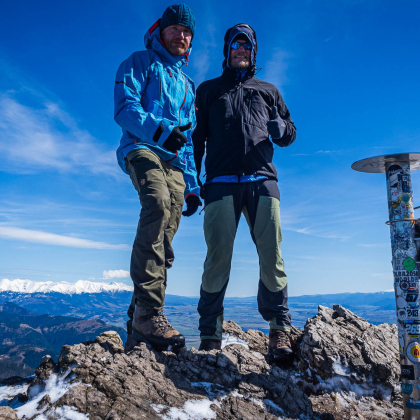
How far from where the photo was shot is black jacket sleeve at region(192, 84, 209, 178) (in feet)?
16.9

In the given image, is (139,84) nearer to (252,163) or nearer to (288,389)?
(252,163)

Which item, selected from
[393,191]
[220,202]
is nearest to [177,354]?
[220,202]

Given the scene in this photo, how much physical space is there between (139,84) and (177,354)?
130 inches

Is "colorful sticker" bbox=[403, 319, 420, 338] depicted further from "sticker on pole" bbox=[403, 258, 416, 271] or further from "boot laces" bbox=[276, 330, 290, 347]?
"boot laces" bbox=[276, 330, 290, 347]

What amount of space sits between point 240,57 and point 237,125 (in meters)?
1.20

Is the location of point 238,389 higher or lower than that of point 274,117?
lower

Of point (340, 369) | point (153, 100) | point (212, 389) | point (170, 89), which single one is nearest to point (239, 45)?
point (170, 89)

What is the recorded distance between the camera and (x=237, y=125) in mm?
4699

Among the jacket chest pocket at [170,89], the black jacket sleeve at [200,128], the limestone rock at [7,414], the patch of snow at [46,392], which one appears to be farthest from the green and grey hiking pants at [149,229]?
the limestone rock at [7,414]

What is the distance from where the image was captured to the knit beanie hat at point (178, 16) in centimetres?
419

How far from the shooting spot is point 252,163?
4613 mm

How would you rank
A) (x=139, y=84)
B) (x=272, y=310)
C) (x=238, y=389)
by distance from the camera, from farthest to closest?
1. (x=272, y=310)
2. (x=139, y=84)
3. (x=238, y=389)

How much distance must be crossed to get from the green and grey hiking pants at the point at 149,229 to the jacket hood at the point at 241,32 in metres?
2.41

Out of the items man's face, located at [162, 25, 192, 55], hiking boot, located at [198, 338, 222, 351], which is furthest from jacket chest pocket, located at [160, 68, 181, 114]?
hiking boot, located at [198, 338, 222, 351]
